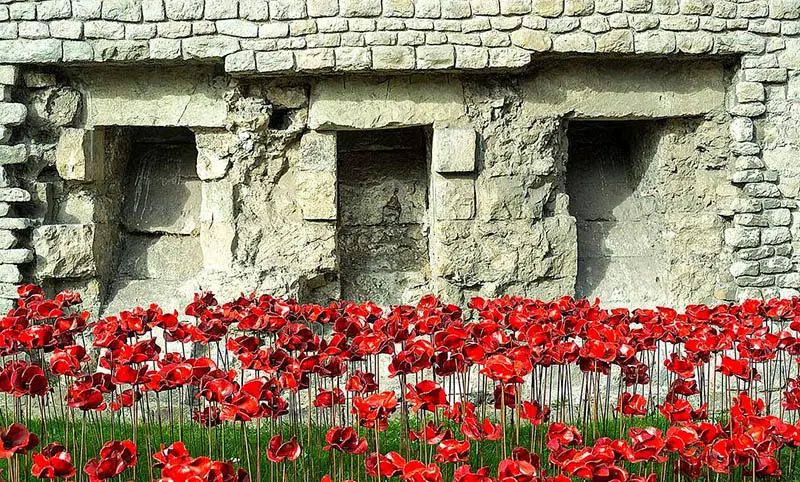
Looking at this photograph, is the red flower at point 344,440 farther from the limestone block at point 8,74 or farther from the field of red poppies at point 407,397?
the limestone block at point 8,74

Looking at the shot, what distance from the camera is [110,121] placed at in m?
6.08

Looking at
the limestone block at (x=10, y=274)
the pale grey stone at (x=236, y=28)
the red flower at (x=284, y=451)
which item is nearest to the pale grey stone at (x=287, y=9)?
the pale grey stone at (x=236, y=28)

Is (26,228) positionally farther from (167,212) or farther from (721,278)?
(721,278)

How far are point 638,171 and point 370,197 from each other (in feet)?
7.80

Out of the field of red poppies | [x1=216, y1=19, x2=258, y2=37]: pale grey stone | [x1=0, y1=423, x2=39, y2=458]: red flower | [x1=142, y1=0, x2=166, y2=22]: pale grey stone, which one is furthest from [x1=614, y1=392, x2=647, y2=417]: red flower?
[x1=142, y1=0, x2=166, y2=22]: pale grey stone

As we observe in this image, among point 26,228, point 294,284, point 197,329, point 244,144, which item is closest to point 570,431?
point 197,329

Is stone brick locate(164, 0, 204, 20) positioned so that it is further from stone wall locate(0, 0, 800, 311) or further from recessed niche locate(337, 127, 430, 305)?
recessed niche locate(337, 127, 430, 305)

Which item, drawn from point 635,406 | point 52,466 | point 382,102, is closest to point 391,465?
point 52,466

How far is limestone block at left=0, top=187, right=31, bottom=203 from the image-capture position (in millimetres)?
5727

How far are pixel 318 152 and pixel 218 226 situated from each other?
3.19 feet

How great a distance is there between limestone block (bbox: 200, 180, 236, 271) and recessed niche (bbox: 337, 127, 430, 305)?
936 mm

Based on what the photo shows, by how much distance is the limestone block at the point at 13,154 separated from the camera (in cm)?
573

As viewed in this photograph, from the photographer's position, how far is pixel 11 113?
5.71m

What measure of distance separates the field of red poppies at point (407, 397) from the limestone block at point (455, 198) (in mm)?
1931
